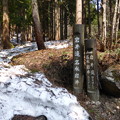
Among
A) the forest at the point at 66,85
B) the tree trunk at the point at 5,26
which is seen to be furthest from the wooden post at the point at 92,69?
the tree trunk at the point at 5,26

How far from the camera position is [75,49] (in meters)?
5.00

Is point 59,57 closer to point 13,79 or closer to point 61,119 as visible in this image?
point 13,79

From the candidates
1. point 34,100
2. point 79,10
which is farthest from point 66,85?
point 79,10

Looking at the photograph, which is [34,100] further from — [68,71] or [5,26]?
[5,26]

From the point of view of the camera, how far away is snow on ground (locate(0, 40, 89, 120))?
3.69m

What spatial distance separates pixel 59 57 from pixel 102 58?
5.10 ft

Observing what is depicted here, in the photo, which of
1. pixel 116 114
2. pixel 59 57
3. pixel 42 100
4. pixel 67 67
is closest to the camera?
pixel 42 100

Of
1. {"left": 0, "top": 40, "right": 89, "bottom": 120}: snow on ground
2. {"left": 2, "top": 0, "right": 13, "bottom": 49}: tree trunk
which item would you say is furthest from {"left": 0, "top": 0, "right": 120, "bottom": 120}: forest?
{"left": 2, "top": 0, "right": 13, "bottom": 49}: tree trunk

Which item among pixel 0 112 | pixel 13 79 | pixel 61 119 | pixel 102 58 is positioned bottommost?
pixel 61 119

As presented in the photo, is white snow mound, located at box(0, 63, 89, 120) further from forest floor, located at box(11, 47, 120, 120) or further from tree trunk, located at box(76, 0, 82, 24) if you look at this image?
tree trunk, located at box(76, 0, 82, 24)

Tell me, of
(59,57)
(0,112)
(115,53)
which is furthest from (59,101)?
(115,53)

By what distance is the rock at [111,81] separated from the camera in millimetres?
4906

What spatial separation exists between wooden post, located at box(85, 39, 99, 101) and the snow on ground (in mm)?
781

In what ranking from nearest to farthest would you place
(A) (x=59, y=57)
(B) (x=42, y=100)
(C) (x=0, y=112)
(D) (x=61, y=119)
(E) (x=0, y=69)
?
(C) (x=0, y=112)
(D) (x=61, y=119)
(B) (x=42, y=100)
(E) (x=0, y=69)
(A) (x=59, y=57)
